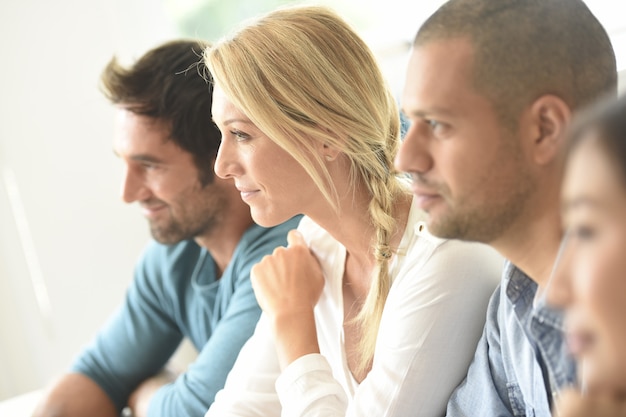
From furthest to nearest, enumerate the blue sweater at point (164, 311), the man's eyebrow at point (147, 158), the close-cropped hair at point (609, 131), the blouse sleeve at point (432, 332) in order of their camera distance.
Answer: the man's eyebrow at point (147, 158) < the blue sweater at point (164, 311) < the blouse sleeve at point (432, 332) < the close-cropped hair at point (609, 131)

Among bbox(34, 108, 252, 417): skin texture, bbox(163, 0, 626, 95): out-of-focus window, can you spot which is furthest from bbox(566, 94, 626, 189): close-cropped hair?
bbox(163, 0, 626, 95): out-of-focus window

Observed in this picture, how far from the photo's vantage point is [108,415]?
6.73 feet

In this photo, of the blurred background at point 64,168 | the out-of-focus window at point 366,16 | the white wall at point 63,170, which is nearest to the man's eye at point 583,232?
the out-of-focus window at point 366,16

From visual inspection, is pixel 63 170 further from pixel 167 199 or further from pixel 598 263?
pixel 598 263

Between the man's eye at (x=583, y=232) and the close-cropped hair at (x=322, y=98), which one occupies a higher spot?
the close-cropped hair at (x=322, y=98)

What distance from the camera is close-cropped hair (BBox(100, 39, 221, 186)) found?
77.2 inches

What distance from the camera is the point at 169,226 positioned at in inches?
79.0

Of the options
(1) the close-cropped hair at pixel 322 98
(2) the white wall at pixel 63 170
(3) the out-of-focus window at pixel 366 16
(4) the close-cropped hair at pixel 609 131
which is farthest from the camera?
(2) the white wall at pixel 63 170

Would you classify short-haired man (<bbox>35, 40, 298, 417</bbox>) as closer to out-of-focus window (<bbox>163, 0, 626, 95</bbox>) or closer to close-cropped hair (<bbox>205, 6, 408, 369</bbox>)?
close-cropped hair (<bbox>205, 6, 408, 369</bbox>)

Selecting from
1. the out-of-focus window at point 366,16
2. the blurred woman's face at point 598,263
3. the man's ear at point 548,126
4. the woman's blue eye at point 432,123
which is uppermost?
the out-of-focus window at point 366,16

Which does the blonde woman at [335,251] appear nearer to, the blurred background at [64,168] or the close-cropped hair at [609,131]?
the close-cropped hair at [609,131]

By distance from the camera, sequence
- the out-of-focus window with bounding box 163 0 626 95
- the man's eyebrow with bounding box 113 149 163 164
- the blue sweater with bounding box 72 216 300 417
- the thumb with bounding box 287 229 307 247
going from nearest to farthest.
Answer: the thumb with bounding box 287 229 307 247 → the blue sweater with bounding box 72 216 300 417 → the man's eyebrow with bounding box 113 149 163 164 → the out-of-focus window with bounding box 163 0 626 95

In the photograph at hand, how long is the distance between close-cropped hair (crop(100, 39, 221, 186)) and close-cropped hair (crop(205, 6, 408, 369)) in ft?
1.74

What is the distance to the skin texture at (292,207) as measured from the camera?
4.75 ft
